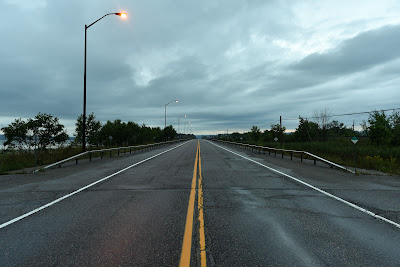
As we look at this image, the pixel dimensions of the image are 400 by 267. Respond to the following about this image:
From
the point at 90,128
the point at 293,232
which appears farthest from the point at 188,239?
the point at 90,128

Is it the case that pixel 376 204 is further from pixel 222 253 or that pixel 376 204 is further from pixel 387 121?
pixel 387 121

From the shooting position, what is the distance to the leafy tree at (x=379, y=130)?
51.5m

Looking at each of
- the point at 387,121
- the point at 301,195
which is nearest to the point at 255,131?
the point at 387,121

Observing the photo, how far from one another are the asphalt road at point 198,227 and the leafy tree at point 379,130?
2211 inches

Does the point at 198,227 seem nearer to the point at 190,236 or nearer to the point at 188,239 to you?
the point at 190,236

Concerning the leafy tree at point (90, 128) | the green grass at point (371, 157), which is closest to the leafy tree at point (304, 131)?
the green grass at point (371, 157)

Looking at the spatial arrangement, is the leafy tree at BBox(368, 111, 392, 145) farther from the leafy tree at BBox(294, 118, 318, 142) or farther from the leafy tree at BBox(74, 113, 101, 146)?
the leafy tree at BBox(74, 113, 101, 146)

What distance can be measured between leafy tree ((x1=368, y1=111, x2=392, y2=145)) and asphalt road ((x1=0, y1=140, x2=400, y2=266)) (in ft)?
184

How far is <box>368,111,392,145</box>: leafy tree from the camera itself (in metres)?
51.5

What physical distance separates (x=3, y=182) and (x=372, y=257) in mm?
12562

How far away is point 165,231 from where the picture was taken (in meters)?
4.34

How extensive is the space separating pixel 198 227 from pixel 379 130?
64367 mm

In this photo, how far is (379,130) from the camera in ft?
175

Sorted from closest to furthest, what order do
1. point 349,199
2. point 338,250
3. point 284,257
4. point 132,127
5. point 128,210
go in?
point 284,257 → point 338,250 → point 128,210 → point 349,199 → point 132,127
